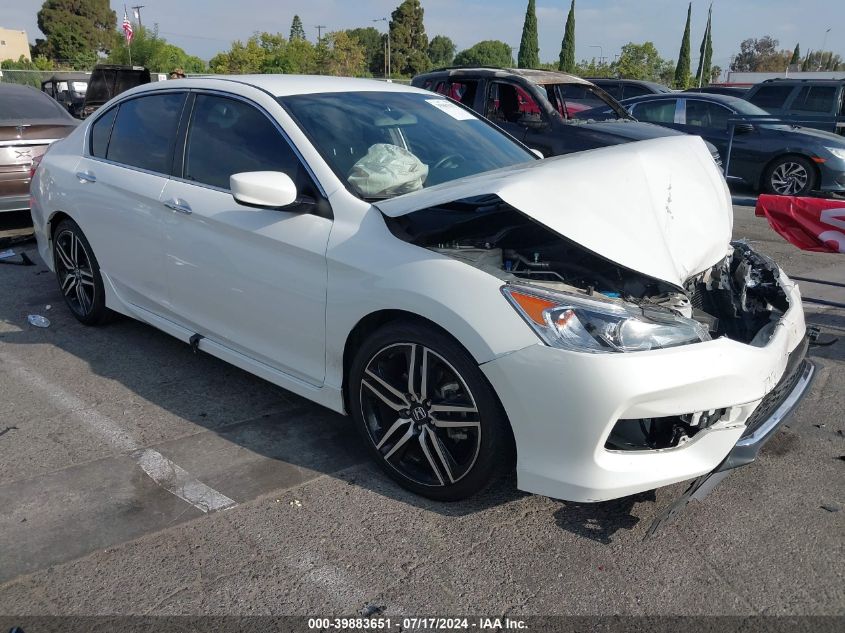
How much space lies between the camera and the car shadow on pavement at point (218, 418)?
10.4 feet

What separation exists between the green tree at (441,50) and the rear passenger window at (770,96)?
89.0m

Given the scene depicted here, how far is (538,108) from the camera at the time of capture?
9.59m

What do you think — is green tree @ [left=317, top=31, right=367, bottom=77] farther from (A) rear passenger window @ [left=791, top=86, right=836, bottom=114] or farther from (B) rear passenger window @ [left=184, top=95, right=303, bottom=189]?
(B) rear passenger window @ [left=184, top=95, right=303, bottom=189]

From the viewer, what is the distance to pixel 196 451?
3.53m

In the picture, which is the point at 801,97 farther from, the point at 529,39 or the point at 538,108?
the point at 529,39

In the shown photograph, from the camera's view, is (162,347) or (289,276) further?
(162,347)

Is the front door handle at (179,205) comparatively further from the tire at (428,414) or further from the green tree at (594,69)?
the green tree at (594,69)

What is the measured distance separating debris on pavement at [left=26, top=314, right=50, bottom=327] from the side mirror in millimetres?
2845

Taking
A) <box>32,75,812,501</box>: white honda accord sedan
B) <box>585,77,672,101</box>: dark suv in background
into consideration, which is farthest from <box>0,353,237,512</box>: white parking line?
<box>585,77,672,101</box>: dark suv in background

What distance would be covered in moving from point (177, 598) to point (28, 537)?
2.56 ft

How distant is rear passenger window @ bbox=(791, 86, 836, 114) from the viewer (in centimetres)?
1371

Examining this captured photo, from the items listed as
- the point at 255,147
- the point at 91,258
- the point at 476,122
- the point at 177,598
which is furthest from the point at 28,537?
the point at 476,122

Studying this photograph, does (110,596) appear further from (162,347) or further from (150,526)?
(162,347)

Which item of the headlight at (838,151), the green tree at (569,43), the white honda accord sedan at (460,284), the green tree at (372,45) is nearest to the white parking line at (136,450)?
the white honda accord sedan at (460,284)
